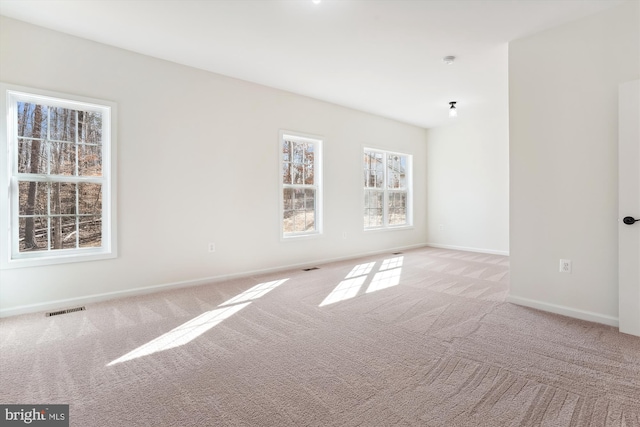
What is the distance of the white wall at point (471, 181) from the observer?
6195 millimetres

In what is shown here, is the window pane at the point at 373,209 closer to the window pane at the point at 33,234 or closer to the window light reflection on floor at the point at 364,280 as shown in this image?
the window light reflection on floor at the point at 364,280

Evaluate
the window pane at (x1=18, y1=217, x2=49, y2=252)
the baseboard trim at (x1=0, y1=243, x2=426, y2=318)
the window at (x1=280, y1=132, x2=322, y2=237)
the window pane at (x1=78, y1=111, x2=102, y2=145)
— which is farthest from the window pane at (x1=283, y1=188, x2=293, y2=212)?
the window pane at (x1=18, y1=217, x2=49, y2=252)

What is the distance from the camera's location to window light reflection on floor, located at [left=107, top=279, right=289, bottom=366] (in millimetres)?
2316

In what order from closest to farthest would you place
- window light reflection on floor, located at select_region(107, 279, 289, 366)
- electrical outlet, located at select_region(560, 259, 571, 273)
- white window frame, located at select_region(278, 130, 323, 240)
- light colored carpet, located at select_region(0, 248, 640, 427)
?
1. light colored carpet, located at select_region(0, 248, 640, 427)
2. window light reflection on floor, located at select_region(107, 279, 289, 366)
3. electrical outlet, located at select_region(560, 259, 571, 273)
4. white window frame, located at select_region(278, 130, 323, 240)

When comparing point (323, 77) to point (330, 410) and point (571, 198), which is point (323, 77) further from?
point (330, 410)

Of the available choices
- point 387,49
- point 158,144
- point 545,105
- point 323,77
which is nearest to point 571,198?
point 545,105

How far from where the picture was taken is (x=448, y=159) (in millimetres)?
7125

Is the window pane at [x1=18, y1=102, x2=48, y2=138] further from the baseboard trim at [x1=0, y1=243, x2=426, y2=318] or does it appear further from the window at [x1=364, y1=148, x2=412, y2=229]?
the window at [x1=364, y1=148, x2=412, y2=229]

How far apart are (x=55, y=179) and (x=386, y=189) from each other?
215 inches

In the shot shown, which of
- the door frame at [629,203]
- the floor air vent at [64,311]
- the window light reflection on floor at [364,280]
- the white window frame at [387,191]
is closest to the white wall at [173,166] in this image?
the floor air vent at [64,311]

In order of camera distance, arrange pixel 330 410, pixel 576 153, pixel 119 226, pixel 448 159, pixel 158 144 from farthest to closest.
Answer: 1. pixel 448 159
2. pixel 158 144
3. pixel 119 226
4. pixel 576 153
5. pixel 330 410

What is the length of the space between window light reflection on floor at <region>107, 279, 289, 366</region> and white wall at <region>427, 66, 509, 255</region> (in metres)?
4.92

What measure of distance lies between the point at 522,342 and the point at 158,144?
13.8ft

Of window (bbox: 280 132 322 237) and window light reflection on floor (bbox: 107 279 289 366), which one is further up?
window (bbox: 280 132 322 237)
